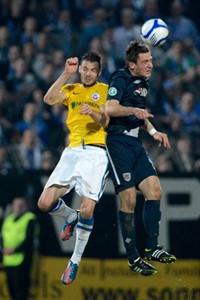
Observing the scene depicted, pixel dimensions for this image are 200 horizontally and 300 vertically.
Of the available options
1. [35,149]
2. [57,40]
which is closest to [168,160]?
[35,149]

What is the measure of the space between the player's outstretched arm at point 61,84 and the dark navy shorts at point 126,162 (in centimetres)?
81

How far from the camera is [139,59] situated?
12.1 m

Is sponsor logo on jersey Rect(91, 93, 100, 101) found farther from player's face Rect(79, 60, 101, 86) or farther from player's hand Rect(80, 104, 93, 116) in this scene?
player's hand Rect(80, 104, 93, 116)

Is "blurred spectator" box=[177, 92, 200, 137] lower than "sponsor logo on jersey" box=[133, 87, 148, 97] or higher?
lower

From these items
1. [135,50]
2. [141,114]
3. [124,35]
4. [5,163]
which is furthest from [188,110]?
[141,114]

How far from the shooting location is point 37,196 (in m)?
16.4

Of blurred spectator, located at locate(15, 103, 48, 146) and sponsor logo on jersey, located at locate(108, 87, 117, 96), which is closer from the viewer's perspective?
sponsor logo on jersey, located at locate(108, 87, 117, 96)

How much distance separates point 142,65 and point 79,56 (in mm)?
6765

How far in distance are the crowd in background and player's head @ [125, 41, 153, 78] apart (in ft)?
15.0

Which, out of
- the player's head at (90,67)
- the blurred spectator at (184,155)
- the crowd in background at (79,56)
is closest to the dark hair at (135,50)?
the player's head at (90,67)

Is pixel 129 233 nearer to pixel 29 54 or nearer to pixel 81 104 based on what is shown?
pixel 81 104

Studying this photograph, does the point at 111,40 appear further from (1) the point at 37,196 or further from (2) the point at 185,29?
(1) the point at 37,196

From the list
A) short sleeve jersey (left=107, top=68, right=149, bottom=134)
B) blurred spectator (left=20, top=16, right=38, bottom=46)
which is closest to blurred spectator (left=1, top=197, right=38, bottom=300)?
blurred spectator (left=20, top=16, right=38, bottom=46)

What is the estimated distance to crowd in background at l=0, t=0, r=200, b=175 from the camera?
17047mm
